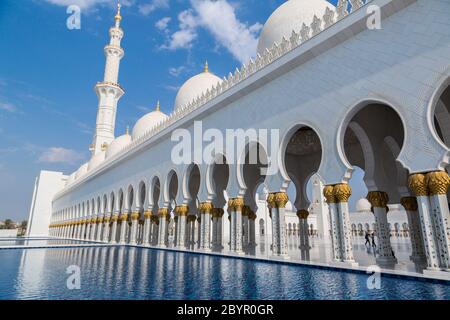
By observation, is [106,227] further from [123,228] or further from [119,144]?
[119,144]

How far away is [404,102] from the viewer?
5.38 metres

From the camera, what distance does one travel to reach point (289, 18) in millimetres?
9367

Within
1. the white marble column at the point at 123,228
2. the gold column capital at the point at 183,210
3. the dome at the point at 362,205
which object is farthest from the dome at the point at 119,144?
the dome at the point at 362,205

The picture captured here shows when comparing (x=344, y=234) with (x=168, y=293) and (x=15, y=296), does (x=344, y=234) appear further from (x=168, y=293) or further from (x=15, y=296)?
(x=15, y=296)

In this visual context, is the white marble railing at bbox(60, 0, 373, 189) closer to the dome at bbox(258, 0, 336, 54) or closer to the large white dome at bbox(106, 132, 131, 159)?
the dome at bbox(258, 0, 336, 54)

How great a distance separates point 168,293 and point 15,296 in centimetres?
178

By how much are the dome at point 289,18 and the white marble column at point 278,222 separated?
16.2 feet

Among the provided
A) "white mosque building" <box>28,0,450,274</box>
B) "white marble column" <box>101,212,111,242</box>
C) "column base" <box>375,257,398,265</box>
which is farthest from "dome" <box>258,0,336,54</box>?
"white marble column" <box>101,212,111,242</box>

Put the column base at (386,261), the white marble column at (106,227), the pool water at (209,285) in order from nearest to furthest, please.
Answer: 1. the pool water at (209,285)
2. the column base at (386,261)
3. the white marble column at (106,227)

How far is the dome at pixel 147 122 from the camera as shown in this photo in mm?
18500

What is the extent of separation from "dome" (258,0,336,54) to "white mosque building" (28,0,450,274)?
Result: 4 cm

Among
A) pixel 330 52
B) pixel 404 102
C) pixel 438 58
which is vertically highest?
pixel 330 52

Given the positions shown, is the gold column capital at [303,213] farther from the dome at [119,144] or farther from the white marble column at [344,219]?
the dome at [119,144]
